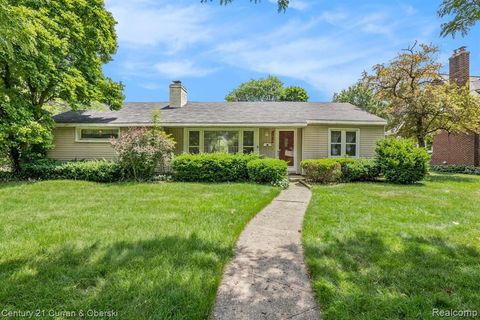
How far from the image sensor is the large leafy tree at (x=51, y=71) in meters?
10.6

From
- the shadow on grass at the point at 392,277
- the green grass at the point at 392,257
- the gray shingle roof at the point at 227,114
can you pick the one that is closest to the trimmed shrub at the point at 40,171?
the gray shingle roof at the point at 227,114

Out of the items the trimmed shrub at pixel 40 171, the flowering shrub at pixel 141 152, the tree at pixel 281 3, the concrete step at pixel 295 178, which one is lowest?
the concrete step at pixel 295 178

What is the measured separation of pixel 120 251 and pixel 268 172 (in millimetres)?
7294

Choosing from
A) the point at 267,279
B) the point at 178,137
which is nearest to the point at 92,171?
the point at 178,137

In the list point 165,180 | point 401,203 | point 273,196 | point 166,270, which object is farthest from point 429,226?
point 165,180

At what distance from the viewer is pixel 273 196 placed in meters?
8.74

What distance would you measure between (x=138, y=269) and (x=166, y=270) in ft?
1.14

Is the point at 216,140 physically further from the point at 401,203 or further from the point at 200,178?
the point at 401,203

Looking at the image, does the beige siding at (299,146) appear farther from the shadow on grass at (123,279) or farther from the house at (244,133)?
the shadow on grass at (123,279)

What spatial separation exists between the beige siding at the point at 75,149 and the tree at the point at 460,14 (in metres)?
13.7

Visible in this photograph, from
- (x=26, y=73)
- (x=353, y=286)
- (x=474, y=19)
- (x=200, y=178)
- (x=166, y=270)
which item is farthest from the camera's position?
(x=200, y=178)

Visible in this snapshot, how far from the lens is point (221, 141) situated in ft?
47.9

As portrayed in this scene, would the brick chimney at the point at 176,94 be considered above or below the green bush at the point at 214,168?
above

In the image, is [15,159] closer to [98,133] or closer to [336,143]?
[98,133]
